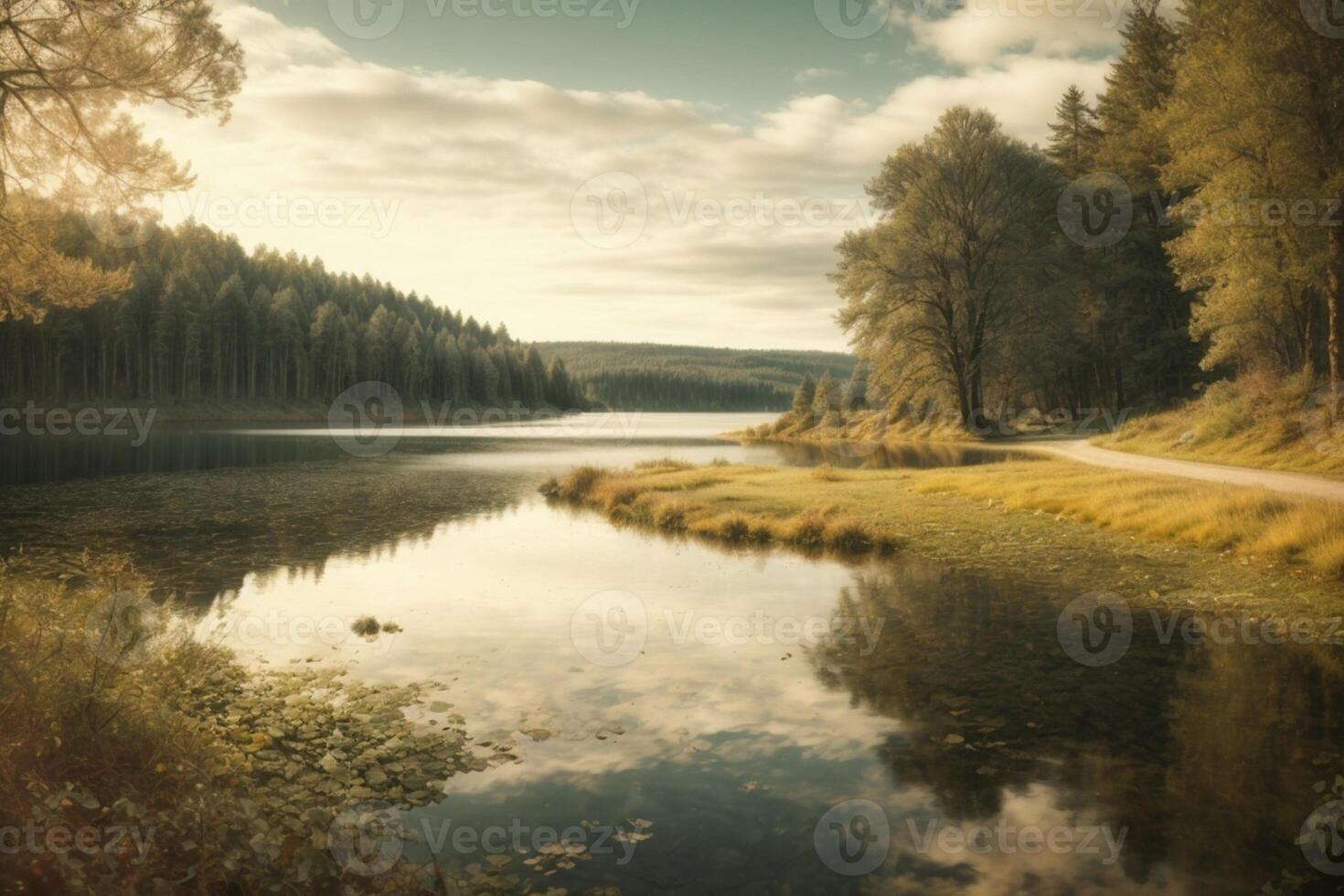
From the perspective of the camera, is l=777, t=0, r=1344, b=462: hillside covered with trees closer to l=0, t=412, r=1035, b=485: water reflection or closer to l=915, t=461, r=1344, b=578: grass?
l=0, t=412, r=1035, b=485: water reflection

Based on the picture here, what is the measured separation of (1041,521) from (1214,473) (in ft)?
19.7

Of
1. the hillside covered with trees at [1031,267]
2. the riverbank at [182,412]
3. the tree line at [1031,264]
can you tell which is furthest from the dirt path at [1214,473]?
the riverbank at [182,412]

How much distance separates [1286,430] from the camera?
2472cm

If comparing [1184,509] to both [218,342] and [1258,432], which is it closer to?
[1258,432]

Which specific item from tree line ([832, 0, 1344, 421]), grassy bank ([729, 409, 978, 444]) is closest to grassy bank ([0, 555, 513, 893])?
tree line ([832, 0, 1344, 421])

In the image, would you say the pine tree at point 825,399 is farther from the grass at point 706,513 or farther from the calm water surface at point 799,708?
the calm water surface at point 799,708

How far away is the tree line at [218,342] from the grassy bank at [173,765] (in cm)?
8016

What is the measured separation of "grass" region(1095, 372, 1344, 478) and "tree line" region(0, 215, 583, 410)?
82.2 m

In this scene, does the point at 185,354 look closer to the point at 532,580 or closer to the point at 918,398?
the point at 918,398

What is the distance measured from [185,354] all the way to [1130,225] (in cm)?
9960

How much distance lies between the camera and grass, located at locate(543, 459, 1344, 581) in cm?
1587

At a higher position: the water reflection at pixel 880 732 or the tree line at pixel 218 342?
the tree line at pixel 218 342

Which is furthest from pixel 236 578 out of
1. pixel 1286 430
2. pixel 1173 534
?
pixel 1286 430

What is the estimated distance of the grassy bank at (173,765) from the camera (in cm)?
533
